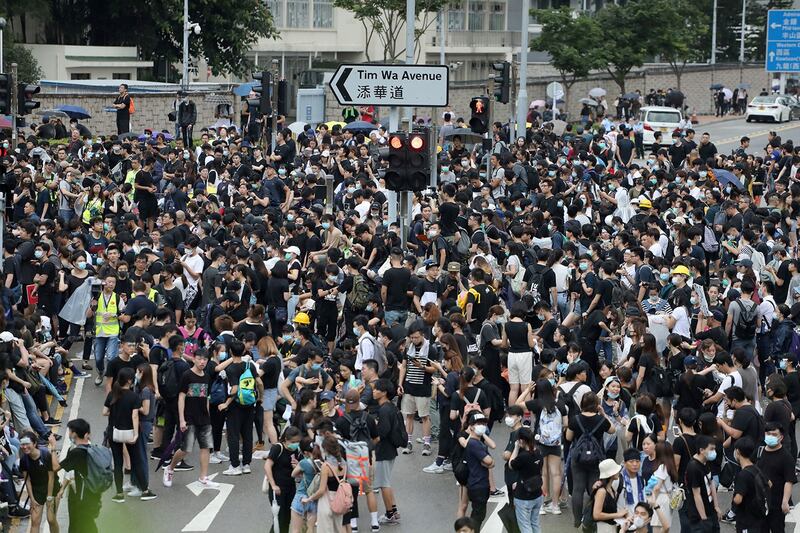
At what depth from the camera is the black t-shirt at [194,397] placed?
15031 millimetres

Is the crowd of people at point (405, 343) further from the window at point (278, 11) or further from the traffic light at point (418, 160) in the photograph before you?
the window at point (278, 11)

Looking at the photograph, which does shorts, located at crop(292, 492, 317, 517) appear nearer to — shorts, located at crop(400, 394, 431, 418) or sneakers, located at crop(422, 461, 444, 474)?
sneakers, located at crop(422, 461, 444, 474)

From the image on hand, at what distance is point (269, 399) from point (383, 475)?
232cm

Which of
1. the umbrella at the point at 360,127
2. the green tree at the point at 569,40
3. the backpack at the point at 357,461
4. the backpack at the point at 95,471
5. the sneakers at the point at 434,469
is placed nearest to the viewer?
the backpack at the point at 95,471

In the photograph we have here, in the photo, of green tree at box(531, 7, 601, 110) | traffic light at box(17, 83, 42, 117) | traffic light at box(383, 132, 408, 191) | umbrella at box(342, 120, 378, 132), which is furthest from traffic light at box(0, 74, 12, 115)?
green tree at box(531, 7, 601, 110)

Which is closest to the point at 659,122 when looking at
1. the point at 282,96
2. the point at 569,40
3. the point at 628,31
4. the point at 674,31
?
the point at 569,40

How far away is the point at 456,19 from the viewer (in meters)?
76.7

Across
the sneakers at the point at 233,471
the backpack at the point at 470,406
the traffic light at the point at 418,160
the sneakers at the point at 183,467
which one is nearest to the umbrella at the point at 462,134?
the traffic light at the point at 418,160

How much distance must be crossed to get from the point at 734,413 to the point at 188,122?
26.2 m

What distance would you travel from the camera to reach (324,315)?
1942 centimetres

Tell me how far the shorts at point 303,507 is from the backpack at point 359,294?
618 centimetres

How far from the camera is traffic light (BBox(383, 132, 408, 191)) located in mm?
19891

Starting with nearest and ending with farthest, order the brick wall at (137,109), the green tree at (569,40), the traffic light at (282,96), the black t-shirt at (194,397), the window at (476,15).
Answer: the black t-shirt at (194,397)
the traffic light at (282,96)
the brick wall at (137,109)
the green tree at (569,40)
the window at (476,15)

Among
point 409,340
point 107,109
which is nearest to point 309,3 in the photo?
point 107,109
